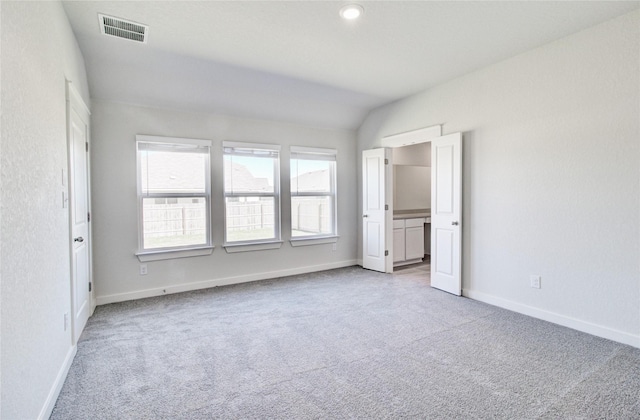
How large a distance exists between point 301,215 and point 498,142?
9.88 ft

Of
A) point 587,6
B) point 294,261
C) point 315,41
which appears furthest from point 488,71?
point 294,261

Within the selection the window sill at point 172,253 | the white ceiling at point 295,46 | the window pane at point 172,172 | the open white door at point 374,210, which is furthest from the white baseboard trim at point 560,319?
the window pane at point 172,172

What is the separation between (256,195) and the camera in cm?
493

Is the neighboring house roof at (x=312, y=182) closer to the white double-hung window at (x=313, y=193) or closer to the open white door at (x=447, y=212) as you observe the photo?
the white double-hung window at (x=313, y=193)

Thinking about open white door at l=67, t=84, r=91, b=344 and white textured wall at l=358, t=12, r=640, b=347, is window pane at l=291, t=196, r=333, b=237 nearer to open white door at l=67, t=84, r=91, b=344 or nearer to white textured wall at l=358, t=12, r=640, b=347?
white textured wall at l=358, t=12, r=640, b=347

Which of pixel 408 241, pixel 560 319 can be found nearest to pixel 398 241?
pixel 408 241

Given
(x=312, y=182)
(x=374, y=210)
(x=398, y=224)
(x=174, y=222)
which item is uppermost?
(x=312, y=182)

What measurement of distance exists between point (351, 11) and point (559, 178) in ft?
8.19

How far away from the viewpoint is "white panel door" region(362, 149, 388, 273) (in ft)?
17.1

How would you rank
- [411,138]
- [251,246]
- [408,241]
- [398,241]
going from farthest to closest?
[408,241] → [398,241] → [251,246] → [411,138]

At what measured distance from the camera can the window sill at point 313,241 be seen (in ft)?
17.2

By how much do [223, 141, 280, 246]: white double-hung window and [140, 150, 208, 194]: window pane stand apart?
0.37 m

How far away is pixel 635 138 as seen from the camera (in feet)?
8.79

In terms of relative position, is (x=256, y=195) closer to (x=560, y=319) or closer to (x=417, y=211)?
(x=417, y=211)
